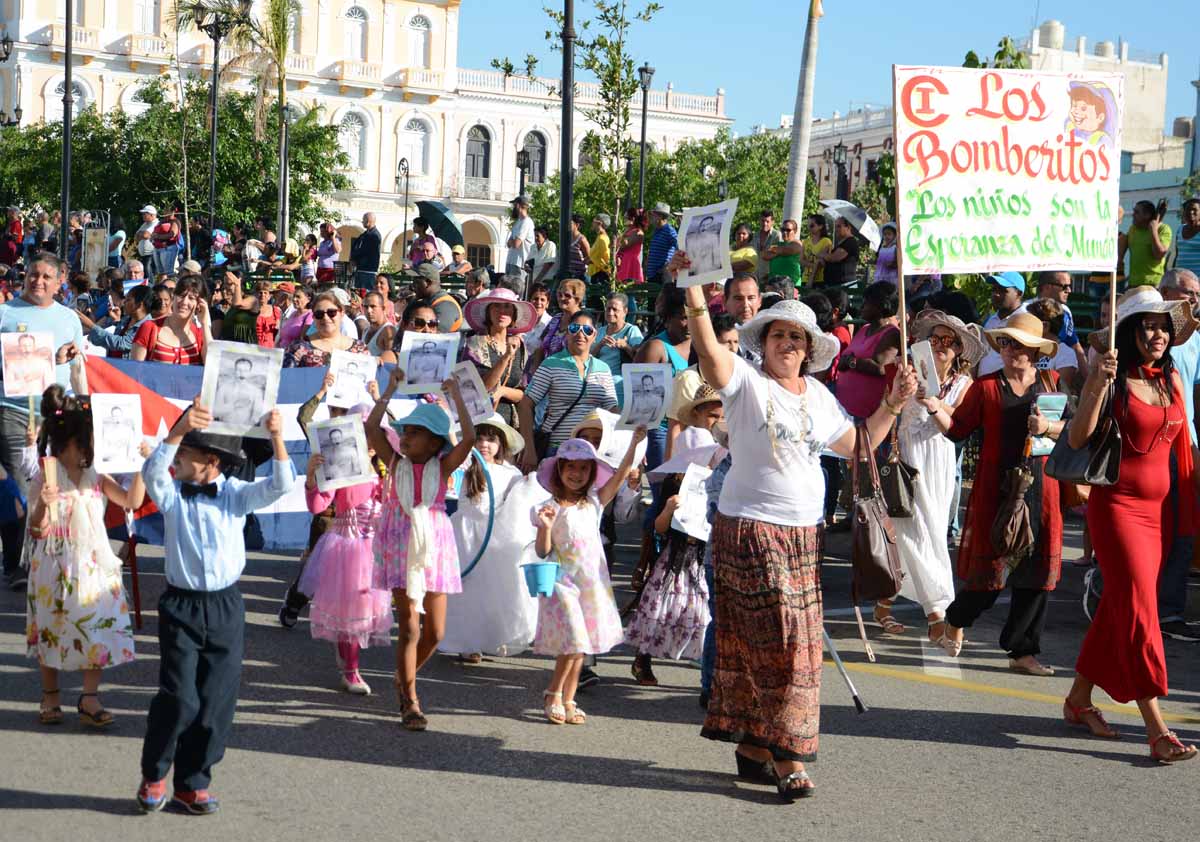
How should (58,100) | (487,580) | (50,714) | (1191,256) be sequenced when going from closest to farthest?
(50,714), (487,580), (1191,256), (58,100)

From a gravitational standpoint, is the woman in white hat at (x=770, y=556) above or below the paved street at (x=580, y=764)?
above

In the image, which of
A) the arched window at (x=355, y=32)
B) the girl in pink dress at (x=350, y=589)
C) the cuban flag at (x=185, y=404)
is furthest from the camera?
the arched window at (x=355, y=32)

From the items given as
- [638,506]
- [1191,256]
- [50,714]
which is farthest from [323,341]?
[1191,256]

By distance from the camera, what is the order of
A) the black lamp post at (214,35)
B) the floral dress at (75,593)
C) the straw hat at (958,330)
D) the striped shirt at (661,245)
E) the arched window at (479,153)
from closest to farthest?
the floral dress at (75,593)
the straw hat at (958,330)
the striped shirt at (661,245)
the black lamp post at (214,35)
the arched window at (479,153)

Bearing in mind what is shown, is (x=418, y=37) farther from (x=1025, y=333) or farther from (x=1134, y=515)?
(x=1134, y=515)

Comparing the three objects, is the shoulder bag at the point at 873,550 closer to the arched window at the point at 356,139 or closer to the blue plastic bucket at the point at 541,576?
the blue plastic bucket at the point at 541,576

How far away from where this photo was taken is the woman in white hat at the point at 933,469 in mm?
8469

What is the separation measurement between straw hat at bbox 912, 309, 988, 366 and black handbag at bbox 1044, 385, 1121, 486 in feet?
5.55

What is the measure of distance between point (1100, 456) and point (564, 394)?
330 centimetres

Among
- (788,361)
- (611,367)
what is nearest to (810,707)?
(788,361)

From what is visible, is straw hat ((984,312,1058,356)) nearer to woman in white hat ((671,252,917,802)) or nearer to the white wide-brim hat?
the white wide-brim hat

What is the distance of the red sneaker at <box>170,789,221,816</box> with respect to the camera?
5.39 meters

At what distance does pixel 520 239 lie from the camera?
70.0 ft

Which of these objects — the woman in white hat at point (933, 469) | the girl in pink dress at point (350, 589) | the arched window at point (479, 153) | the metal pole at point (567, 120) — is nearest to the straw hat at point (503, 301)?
the girl in pink dress at point (350, 589)
